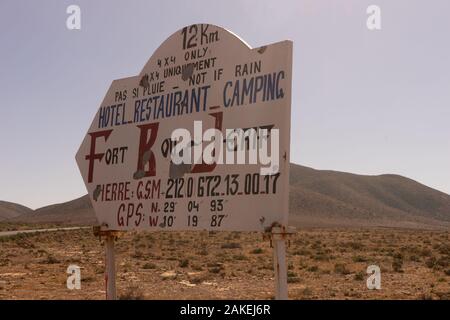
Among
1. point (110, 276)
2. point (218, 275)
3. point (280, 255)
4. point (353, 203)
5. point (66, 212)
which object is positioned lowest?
point (218, 275)

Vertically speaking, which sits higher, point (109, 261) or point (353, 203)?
point (353, 203)

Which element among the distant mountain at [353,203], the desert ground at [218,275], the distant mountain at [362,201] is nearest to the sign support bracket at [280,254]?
the desert ground at [218,275]

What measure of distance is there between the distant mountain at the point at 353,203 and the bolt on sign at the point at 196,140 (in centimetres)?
7847

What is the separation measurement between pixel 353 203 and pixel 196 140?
115607 millimetres

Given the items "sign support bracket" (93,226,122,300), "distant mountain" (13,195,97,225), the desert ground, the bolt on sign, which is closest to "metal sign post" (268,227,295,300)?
the bolt on sign

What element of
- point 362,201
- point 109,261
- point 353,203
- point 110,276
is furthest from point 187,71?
point 362,201

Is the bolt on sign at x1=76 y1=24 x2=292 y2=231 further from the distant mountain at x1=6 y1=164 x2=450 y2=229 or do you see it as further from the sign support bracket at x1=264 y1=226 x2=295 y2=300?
the distant mountain at x1=6 y1=164 x2=450 y2=229

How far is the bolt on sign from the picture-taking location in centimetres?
538

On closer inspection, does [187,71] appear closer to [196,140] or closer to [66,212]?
[196,140]

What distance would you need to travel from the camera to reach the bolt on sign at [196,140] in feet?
17.6

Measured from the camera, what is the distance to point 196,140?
6188mm

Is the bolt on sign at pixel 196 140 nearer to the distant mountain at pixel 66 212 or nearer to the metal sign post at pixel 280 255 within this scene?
the metal sign post at pixel 280 255

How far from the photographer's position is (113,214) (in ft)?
23.9

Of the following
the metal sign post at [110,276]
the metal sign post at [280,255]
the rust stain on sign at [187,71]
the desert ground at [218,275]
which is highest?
the rust stain on sign at [187,71]
